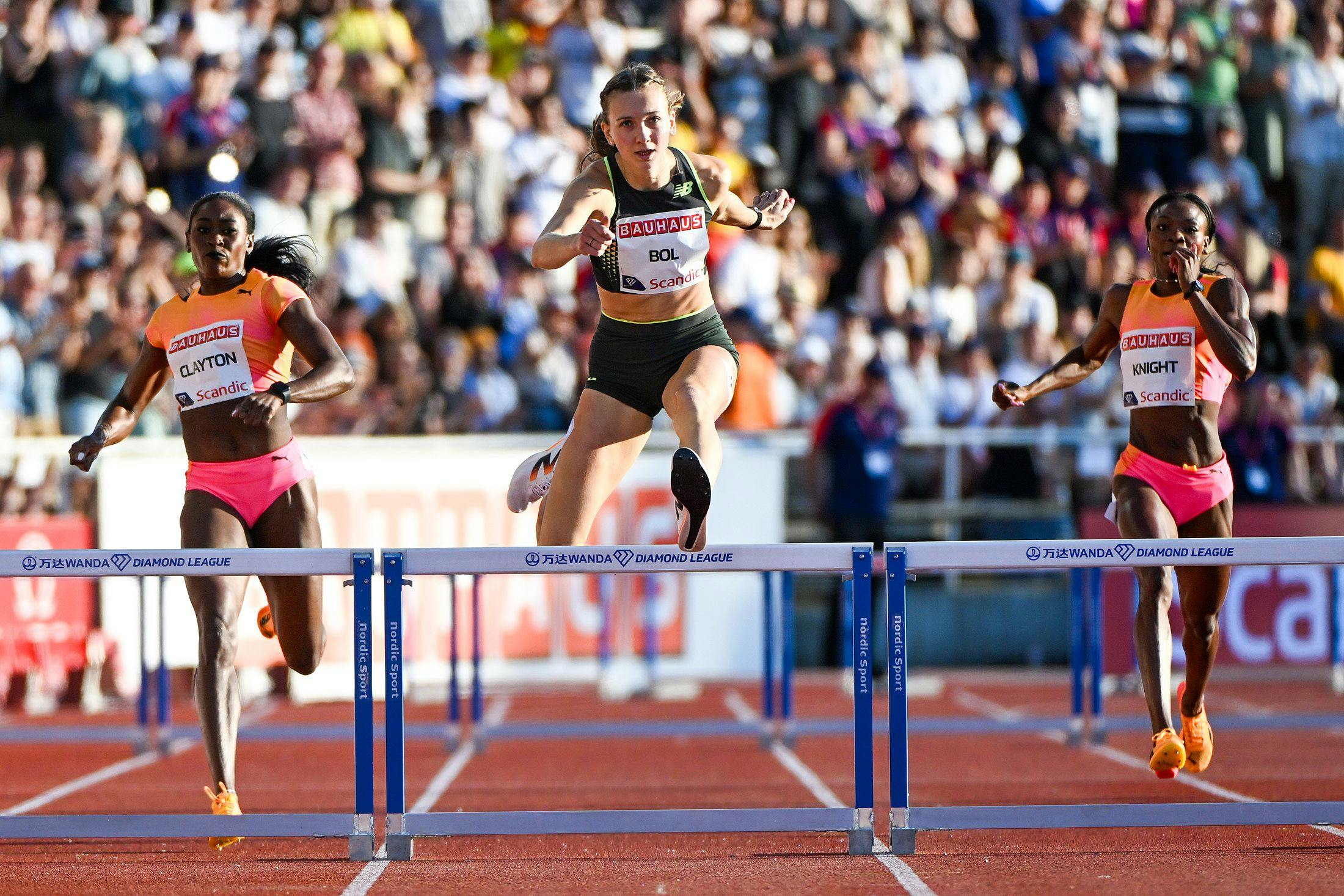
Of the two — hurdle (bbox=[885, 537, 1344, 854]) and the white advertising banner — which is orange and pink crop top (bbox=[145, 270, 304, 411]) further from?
the white advertising banner

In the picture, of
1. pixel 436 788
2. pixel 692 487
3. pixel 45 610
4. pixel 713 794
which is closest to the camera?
pixel 692 487

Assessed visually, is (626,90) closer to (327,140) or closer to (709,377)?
(709,377)

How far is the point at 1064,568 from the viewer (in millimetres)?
5660

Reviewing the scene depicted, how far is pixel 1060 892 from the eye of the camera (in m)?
5.17

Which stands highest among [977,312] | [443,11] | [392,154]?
[443,11]

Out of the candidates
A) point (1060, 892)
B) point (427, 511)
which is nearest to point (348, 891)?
point (1060, 892)

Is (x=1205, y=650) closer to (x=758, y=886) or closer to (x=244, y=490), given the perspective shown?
(x=758, y=886)

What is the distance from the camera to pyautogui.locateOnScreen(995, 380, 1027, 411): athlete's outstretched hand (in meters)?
6.13

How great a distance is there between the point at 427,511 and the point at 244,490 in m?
5.74

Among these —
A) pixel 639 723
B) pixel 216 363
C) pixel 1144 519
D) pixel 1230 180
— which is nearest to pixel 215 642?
pixel 216 363

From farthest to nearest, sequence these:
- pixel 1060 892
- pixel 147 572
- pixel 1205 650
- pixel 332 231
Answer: pixel 332 231, pixel 1205 650, pixel 147 572, pixel 1060 892

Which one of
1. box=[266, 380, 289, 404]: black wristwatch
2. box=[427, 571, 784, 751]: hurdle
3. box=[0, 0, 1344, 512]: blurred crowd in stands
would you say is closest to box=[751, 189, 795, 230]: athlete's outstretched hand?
box=[266, 380, 289, 404]: black wristwatch

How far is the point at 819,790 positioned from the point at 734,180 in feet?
23.9

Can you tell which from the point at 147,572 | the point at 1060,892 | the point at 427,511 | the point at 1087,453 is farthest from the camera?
the point at 1087,453
